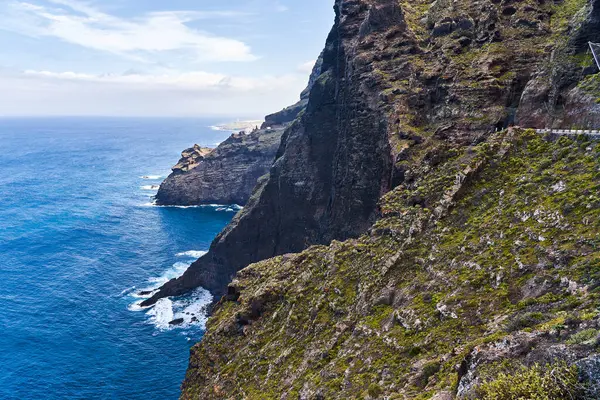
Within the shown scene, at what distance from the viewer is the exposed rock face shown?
6914 inches

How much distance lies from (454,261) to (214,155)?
6510 inches

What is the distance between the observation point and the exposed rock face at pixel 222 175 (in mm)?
175625

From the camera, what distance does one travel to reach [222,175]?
595 feet

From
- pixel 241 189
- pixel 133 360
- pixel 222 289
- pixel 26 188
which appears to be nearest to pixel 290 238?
pixel 222 289

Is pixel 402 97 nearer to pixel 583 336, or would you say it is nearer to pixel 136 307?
pixel 583 336

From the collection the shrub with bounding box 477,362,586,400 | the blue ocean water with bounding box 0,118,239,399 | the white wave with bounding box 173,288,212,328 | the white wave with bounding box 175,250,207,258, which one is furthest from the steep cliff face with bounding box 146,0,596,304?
the shrub with bounding box 477,362,586,400

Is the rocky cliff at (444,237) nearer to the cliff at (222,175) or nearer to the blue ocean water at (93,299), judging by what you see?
the blue ocean water at (93,299)

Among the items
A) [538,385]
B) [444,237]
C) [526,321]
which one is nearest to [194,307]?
[444,237]

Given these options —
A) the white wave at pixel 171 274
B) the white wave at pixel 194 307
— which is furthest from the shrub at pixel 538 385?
the white wave at pixel 171 274

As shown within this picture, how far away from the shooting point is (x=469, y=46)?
56719mm

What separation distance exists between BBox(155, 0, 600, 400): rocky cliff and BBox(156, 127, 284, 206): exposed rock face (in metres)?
107

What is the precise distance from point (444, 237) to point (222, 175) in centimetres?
15639

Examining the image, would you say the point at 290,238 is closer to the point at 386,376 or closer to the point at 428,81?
the point at 428,81

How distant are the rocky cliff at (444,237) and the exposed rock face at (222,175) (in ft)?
353
